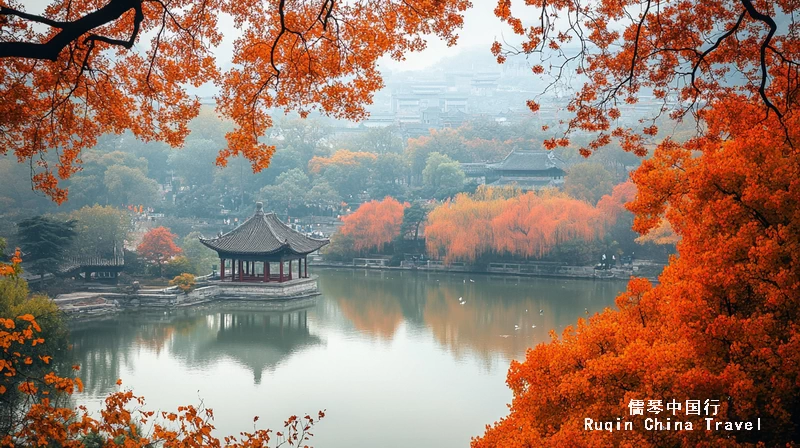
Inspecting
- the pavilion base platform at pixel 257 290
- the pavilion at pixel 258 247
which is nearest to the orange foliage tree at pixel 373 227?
the pavilion at pixel 258 247

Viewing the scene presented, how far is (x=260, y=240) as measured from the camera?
22094 mm

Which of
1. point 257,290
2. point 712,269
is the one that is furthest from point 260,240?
point 712,269

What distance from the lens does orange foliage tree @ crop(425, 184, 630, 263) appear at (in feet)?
87.6

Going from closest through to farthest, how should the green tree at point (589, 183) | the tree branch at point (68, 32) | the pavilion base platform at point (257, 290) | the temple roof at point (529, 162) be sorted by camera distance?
the tree branch at point (68, 32) → the pavilion base platform at point (257, 290) → the green tree at point (589, 183) → the temple roof at point (529, 162)

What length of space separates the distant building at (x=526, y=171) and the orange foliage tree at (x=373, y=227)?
6.66m

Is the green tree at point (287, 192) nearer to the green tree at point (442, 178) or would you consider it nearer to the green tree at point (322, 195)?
the green tree at point (322, 195)

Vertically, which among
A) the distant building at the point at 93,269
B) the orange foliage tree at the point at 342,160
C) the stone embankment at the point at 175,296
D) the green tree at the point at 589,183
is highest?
the orange foliage tree at the point at 342,160

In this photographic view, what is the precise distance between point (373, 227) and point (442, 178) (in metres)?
8.81

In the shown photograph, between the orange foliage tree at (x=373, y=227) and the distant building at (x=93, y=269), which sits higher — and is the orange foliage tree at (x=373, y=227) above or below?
above

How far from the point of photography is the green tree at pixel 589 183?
101ft

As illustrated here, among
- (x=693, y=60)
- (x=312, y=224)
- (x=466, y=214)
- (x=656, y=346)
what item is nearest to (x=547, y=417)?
(x=656, y=346)

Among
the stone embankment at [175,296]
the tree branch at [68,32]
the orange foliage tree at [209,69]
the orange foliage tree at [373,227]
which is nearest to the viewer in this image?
the tree branch at [68,32]

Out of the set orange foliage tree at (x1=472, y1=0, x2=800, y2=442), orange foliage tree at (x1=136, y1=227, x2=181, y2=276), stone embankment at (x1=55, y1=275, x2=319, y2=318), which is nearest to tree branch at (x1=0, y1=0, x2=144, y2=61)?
orange foliage tree at (x1=472, y1=0, x2=800, y2=442)

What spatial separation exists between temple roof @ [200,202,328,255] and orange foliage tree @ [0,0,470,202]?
55.8 feet
